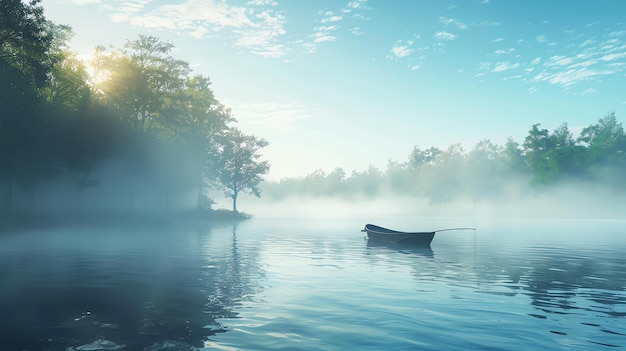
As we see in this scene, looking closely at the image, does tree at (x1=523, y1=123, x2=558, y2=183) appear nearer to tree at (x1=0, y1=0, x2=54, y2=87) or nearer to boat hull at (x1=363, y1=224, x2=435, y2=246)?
boat hull at (x1=363, y1=224, x2=435, y2=246)

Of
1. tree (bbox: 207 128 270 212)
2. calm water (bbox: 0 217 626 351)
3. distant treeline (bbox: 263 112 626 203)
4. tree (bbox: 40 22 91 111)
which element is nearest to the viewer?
calm water (bbox: 0 217 626 351)

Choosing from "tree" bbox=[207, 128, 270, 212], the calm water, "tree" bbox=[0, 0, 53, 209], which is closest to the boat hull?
the calm water

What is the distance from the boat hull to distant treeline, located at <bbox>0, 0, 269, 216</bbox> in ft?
127

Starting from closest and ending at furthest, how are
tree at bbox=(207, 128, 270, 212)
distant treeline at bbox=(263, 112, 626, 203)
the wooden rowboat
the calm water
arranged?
the calm water < the wooden rowboat < tree at bbox=(207, 128, 270, 212) < distant treeline at bbox=(263, 112, 626, 203)

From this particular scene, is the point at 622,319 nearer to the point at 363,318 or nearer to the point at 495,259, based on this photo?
the point at 363,318

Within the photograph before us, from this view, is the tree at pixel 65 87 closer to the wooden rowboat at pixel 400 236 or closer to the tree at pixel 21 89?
the tree at pixel 21 89

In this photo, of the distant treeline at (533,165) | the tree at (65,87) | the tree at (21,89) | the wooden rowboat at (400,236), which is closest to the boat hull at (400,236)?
the wooden rowboat at (400,236)

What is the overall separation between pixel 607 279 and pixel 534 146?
443 ft

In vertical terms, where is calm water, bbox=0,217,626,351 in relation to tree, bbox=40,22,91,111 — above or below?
below

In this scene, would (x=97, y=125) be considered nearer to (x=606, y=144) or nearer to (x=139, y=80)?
(x=139, y=80)

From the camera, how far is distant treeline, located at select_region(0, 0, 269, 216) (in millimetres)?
46875

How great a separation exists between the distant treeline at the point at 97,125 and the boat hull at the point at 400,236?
127ft

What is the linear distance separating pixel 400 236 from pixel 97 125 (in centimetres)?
4300

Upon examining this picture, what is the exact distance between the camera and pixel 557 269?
2466cm
